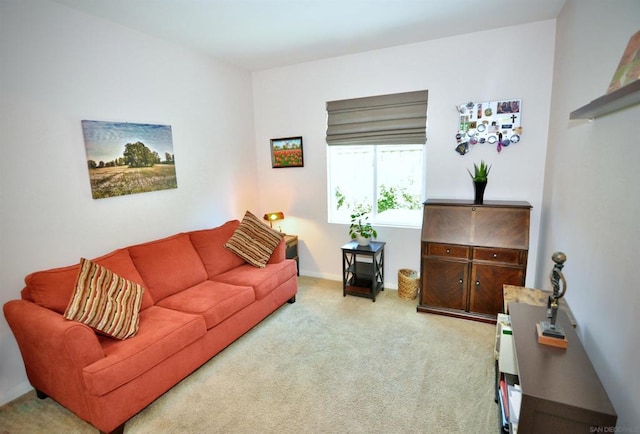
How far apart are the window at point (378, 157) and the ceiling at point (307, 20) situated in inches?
25.4

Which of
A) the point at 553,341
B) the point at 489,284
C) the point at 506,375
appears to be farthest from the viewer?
the point at 489,284

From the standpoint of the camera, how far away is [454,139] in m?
3.25

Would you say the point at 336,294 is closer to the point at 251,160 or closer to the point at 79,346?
the point at 251,160

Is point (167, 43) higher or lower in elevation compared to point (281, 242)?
higher

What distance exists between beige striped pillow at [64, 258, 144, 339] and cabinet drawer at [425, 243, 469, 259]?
2.57m

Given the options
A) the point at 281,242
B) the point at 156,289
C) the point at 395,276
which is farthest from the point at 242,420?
the point at 395,276

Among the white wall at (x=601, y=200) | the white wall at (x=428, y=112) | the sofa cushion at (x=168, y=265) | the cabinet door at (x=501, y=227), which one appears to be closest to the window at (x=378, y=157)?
the white wall at (x=428, y=112)

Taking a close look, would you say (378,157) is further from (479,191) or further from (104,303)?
(104,303)

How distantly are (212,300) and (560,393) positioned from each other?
2261mm

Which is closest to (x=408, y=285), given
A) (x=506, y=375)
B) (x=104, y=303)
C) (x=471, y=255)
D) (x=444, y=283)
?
(x=444, y=283)

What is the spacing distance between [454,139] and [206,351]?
10.0ft

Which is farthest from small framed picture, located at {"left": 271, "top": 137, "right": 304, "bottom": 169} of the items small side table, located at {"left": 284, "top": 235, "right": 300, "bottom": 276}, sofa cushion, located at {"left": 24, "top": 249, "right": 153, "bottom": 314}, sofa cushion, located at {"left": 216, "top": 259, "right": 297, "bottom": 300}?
sofa cushion, located at {"left": 24, "top": 249, "right": 153, "bottom": 314}

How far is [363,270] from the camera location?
3.83 meters

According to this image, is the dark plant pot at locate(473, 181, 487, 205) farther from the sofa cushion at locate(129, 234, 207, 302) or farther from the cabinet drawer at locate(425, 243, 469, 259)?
the sofa cushion at locate(129, 234, 207, 302)
